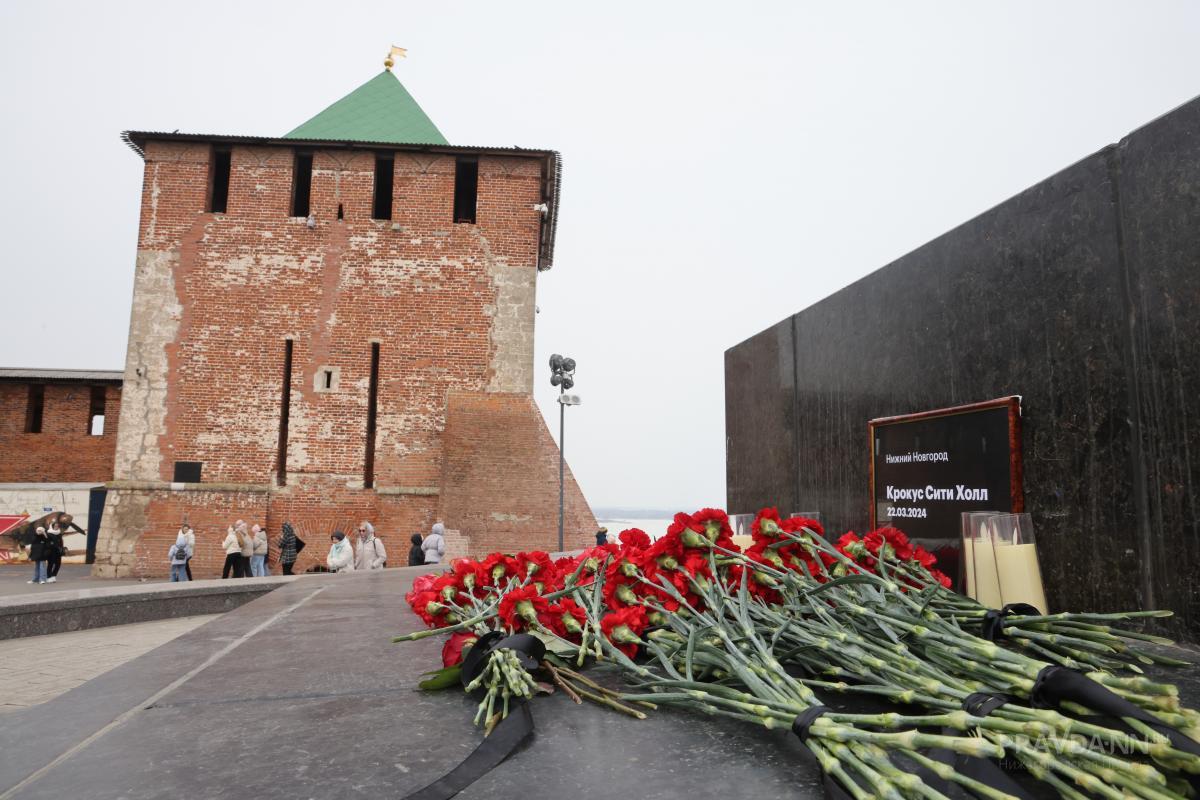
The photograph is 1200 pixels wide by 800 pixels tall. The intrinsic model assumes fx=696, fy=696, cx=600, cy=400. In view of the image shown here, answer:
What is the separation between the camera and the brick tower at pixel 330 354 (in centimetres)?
1216

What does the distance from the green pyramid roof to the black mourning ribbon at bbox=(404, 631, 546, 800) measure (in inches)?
546

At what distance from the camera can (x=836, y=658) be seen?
1.18 m

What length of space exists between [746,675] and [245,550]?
39.3 ft

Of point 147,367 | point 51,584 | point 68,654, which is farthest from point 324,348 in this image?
point 68,654

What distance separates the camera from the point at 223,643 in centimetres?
255

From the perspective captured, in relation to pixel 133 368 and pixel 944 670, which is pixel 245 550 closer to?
pixel 133 368

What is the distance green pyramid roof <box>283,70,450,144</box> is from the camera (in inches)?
563

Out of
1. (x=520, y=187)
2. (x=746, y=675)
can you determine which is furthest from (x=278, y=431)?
(x=746, y=675)

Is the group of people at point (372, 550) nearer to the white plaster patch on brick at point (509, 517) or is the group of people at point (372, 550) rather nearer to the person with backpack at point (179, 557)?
the white plaster patch on brick at point (509, 517)

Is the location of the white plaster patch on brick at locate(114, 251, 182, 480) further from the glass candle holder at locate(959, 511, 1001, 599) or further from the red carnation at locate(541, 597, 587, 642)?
the glass candle holder at locate(959, 511, 1001, 599)

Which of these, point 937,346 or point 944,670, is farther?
point 937,346

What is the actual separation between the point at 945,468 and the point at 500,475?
1029 centimetres

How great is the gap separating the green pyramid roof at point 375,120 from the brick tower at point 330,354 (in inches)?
33.2

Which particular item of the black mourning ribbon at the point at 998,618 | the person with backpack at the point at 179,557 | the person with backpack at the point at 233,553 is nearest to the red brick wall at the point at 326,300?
the person with backpack at the point at 233,553
